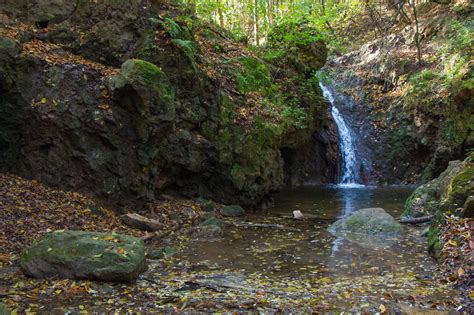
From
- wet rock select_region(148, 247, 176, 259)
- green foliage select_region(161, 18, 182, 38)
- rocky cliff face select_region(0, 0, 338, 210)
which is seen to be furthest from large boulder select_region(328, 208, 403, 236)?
green foliage select_region(161, 18, 182, 38)

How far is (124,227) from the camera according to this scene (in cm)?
881

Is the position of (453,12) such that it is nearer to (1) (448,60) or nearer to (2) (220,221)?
(1) (448,60)

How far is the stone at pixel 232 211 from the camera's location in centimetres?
1145

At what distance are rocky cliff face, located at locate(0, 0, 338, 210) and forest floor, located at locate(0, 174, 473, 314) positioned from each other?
35.2 inches

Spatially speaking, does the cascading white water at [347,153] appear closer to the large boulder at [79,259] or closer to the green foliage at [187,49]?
the green foliage at [187,49]

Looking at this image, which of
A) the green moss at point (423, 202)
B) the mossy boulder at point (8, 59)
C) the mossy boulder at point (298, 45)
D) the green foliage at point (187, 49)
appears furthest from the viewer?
the mossy boulder at point (298, 45)

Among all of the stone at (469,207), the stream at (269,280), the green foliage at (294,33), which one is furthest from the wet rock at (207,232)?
the green foliage at (294,33)

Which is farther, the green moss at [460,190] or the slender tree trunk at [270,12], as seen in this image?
the slender tree trunk at [270,12]

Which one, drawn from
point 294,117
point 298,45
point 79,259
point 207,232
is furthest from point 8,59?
point 298,45

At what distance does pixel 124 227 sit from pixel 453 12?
2016 cm

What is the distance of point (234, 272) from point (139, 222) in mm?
3128

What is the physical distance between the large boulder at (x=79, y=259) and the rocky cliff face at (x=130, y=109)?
3.07 meters

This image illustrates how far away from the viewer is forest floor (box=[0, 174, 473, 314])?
205 inches

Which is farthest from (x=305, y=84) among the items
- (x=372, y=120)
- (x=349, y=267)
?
(x=349, y=267)
